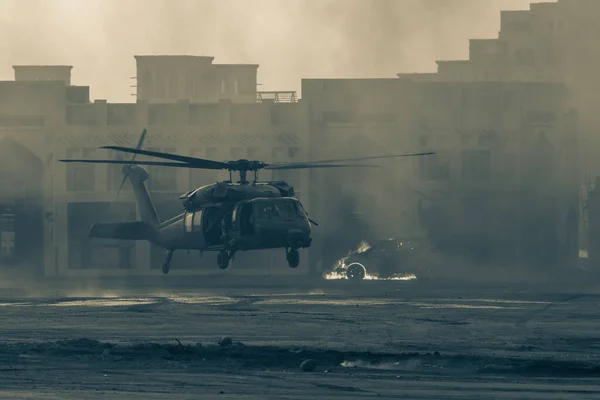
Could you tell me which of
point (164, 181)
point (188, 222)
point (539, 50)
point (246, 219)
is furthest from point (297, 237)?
point (539, 50)

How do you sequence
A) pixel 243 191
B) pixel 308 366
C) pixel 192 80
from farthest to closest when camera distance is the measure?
1. pixel 192 80
2. pixel 243 191
3. pixel 308 366

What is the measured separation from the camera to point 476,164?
11144 centimetres

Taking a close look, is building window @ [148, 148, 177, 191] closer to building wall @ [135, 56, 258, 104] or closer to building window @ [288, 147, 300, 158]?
building window @ [288, 147, 300, 158]

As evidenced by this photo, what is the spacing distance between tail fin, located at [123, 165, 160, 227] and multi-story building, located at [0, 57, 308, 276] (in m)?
40.5

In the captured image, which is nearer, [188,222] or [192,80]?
[188,222]

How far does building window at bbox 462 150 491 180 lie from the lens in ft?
365

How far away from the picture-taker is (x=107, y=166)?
110 metres

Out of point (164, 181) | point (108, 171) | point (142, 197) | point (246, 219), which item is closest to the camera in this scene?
point (246, 219)

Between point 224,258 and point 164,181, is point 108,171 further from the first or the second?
point 224,258

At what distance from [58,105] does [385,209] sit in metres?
26.2

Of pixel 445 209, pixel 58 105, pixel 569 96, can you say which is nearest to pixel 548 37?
pixel 569 96

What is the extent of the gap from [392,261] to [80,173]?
3323 cm

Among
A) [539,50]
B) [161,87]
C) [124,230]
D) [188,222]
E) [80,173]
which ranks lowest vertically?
[124,230]

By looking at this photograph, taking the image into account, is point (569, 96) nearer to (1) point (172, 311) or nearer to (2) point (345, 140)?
(2) point (345, 140)
